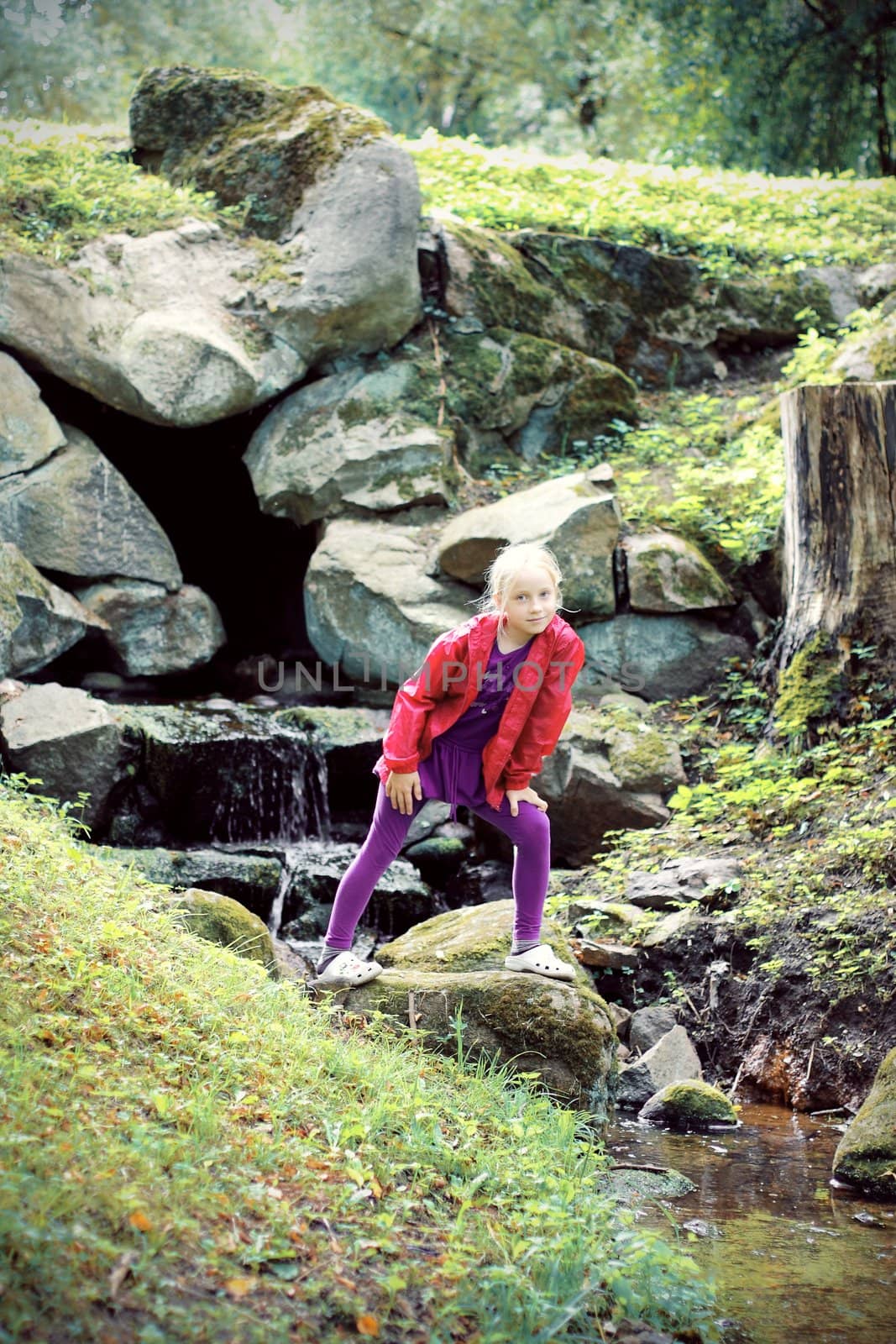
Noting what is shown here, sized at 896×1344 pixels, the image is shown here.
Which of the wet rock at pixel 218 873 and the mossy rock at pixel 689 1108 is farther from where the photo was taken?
the wet rock at pixel 218 873

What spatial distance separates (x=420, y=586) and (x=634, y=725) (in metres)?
2.13

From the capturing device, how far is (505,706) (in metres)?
4.18

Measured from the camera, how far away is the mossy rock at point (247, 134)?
394 inches

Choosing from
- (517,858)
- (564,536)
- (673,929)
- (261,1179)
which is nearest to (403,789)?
(517,858)

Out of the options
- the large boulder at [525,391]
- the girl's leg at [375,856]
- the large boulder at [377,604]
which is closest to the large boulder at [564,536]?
the large boulder at [377,604]

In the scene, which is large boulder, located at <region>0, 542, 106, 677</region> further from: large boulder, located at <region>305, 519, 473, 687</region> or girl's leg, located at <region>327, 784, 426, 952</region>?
girl's leg, located at <region>327, 784, 426, 952</region>

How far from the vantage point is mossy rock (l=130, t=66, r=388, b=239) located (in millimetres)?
10008

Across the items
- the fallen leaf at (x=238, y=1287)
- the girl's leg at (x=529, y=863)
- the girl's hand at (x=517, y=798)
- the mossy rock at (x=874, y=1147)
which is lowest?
the mossy rock at (x=874, y=1147)

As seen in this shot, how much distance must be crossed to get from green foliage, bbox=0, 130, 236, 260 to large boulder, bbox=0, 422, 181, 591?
5.52ft

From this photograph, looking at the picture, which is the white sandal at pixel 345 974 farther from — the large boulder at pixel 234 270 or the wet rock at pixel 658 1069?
the large boulder at pixel 234 270

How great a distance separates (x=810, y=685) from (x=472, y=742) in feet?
10.8

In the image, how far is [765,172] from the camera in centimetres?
1608

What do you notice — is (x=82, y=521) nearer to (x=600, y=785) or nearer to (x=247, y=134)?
(x=247, y=134)

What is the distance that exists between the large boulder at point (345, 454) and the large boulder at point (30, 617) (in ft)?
7.06
